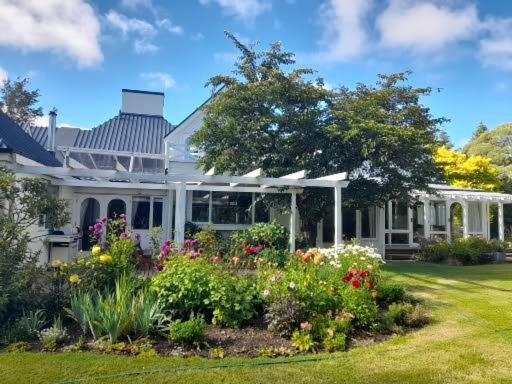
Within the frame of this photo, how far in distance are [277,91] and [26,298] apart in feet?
32.2

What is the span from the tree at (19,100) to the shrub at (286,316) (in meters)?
36.9

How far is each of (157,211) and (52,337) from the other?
40.1 ft

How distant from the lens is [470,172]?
25250 mm

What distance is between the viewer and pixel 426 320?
20.8ft

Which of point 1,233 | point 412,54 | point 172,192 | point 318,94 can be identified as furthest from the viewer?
point 172,192

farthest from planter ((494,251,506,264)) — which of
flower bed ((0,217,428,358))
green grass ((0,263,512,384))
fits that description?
flower bed ((0,217,428,358))

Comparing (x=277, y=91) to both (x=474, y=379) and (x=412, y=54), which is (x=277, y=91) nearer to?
(x=412, y=54)

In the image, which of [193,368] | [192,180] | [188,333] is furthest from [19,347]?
[192,180]

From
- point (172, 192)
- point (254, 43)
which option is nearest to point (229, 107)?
point (254, 43)

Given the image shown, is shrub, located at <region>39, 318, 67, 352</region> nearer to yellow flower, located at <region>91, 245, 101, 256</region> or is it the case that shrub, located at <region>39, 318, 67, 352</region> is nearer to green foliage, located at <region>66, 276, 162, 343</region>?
green foliage, located at <region>66, 276, 162, 343</region>

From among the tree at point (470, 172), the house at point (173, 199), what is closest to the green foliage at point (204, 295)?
the house at point (173, 199)

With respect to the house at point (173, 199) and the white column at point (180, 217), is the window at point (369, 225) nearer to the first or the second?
the house at point (173, 199)

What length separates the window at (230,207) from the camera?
1700cm

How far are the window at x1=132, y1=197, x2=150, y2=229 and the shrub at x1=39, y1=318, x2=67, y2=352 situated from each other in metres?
11.8
